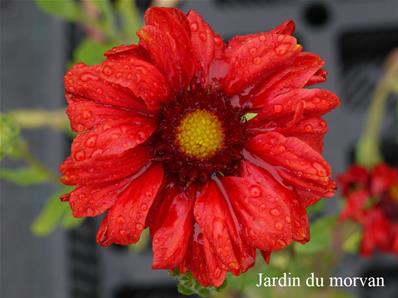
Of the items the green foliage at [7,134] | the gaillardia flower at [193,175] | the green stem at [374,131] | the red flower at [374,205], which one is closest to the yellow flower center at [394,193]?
the red flower at [374,205]

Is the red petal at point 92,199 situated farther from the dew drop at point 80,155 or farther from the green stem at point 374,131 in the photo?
the green stem at point 374,131

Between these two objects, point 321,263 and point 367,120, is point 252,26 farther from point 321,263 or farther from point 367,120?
point 321,263

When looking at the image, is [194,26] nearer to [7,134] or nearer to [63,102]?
[7,134]

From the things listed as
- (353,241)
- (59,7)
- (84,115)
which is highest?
(59,7)

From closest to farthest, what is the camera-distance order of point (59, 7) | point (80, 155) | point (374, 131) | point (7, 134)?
point (80, 155)
point (7, 134)
point (59, 7)
point (374, 131)

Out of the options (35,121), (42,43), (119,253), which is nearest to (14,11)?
(42,43)

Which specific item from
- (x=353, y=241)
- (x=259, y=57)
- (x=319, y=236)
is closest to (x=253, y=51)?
(x=259, y=57)

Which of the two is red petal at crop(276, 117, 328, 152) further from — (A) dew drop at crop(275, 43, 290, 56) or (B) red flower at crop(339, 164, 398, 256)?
(B) red flower at crop(339, 164, 398, 256)
